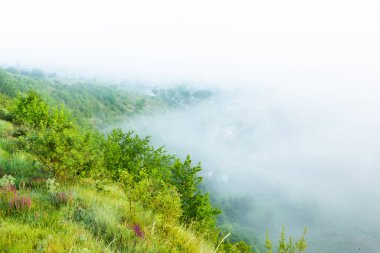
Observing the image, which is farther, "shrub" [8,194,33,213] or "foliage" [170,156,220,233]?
"foliage" [170,156,220,233]

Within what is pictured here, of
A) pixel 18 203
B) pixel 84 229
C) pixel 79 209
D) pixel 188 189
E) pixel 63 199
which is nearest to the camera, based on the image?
pixel 84 229

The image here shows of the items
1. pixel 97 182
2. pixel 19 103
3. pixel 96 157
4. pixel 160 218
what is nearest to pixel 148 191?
pixel 160 218

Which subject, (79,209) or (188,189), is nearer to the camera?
(79,209)

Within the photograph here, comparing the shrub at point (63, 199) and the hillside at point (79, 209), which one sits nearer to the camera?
the hillside at point (79, 209)

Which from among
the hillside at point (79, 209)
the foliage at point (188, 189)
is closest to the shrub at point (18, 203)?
the hillside at point (79, 209)

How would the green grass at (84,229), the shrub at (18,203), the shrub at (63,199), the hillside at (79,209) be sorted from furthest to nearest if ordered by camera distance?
1. the shrub at (63,199)
2. the shrub at (18,203)
3. the hillside at (79,209)
4. the green grass at (84,229)

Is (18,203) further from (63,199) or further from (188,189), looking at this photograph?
(188,189)

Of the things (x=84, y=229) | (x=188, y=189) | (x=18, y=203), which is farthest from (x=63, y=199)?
(x=188, y=189)

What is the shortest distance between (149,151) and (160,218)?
56.9 feet

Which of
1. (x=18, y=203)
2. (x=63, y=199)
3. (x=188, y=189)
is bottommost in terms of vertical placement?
(x=18, y=203)

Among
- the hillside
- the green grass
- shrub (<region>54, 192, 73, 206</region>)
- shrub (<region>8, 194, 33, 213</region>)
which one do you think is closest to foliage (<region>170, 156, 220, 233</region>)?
the hillside

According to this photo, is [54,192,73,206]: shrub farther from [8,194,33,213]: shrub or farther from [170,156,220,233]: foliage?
[170,156,220,233]: foliage

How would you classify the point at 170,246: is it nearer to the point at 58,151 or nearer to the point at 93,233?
the point at 93,233

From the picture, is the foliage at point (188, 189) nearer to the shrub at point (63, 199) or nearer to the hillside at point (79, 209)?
the hillside at point (79, 209)
